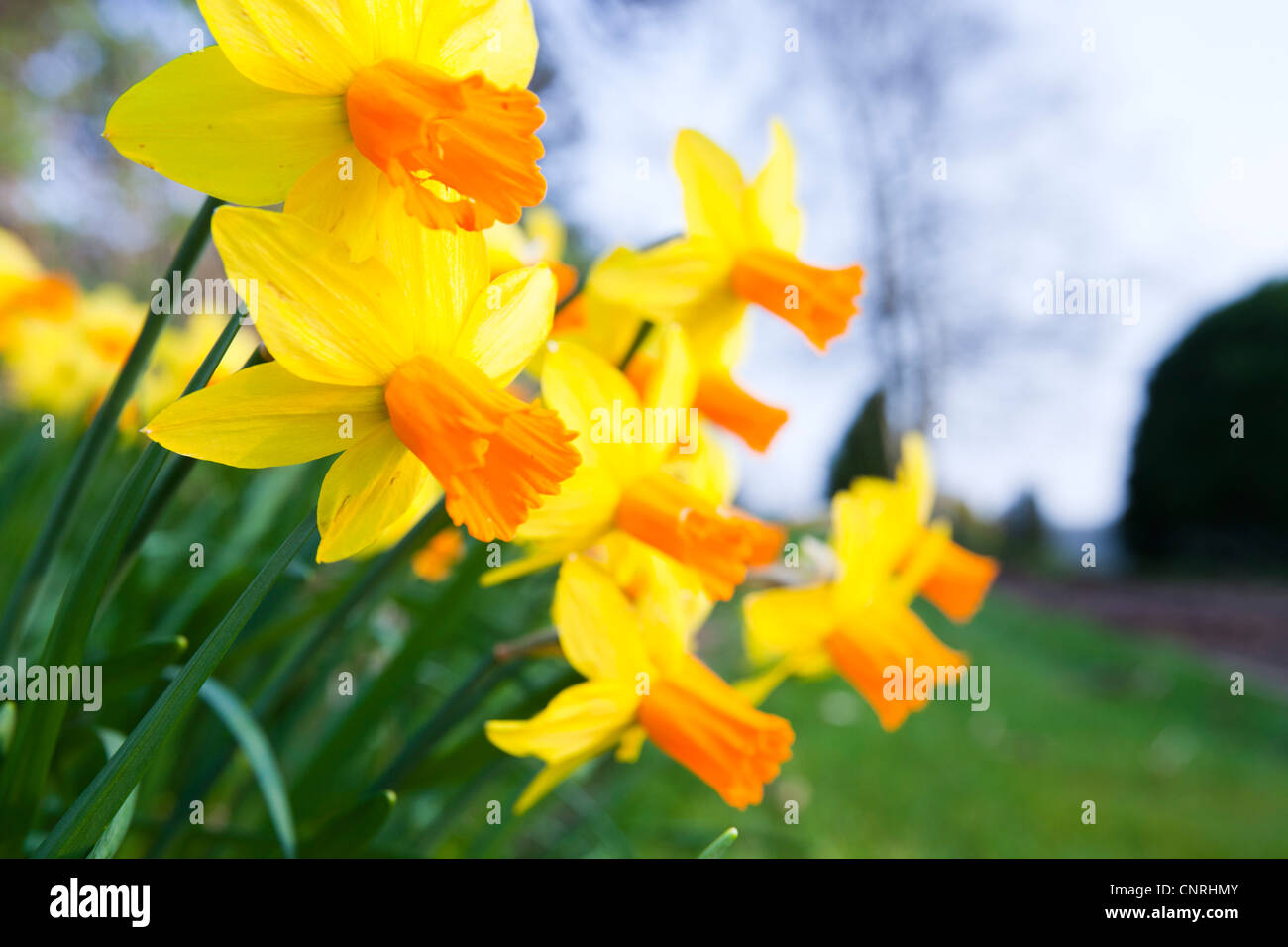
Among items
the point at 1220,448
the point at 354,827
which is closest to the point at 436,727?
the point at 354,827

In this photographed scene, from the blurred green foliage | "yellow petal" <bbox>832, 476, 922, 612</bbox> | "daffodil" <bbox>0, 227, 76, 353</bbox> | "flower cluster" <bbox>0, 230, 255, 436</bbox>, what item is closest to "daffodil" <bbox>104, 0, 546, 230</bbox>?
"yellow petal" <bbox>832, 476, 922, 612</bbox>

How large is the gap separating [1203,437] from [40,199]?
36.0 feet

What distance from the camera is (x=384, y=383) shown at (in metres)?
0.50

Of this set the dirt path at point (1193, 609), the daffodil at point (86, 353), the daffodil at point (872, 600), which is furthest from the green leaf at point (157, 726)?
the dirt path at point (1193, 609)

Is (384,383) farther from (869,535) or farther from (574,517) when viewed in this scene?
(869,535)

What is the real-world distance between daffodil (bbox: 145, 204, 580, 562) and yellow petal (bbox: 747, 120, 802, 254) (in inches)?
13.7

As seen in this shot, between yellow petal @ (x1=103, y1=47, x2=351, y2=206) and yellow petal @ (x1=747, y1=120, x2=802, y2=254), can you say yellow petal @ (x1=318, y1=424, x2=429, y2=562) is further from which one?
yellow petal @ (x1=747, y1=120, x2=802, y2=254)

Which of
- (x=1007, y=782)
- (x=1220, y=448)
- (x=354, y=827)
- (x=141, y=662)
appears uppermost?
(x=1220, y=448)

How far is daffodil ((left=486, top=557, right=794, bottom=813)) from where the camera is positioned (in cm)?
66

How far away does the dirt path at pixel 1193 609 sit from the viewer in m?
6.93

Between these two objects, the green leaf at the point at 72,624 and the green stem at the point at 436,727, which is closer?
the green leaf at the point at 72,624

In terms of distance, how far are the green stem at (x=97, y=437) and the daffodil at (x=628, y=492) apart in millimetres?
242

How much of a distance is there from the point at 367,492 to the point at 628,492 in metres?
0.24

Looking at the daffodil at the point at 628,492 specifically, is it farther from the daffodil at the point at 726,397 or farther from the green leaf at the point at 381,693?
the green leaf at the point at 381,693
